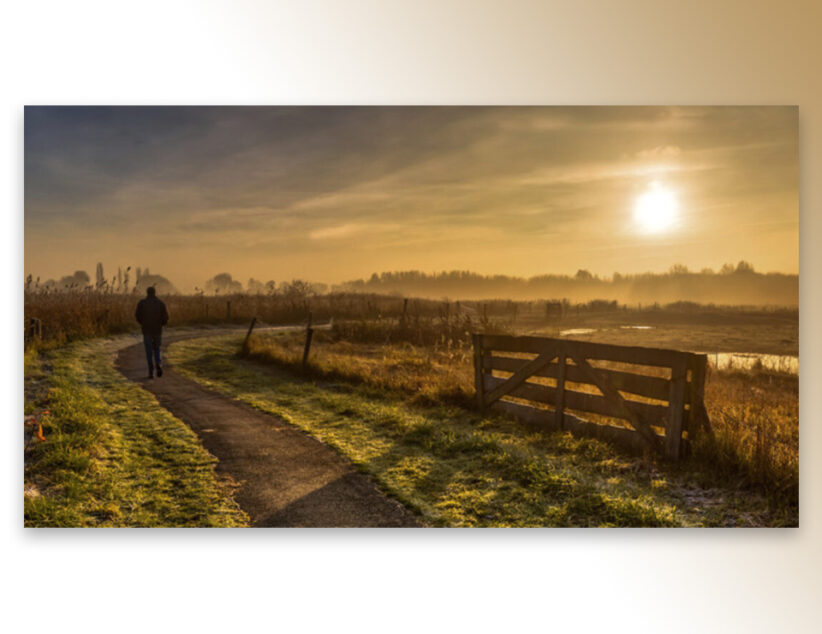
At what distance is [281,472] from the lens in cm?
466

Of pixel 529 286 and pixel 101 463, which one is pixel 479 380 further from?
pixel 101 463

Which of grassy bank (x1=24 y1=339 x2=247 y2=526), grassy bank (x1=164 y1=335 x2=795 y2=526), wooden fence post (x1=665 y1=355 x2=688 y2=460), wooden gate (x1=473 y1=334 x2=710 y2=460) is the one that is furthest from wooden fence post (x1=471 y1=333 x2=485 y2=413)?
grassy bank (x1=24 y1=339 x2=247 y2=526)

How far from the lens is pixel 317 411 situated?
19.0 ft

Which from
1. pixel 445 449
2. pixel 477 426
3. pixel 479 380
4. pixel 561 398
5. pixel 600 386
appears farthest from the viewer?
pixel 479 380

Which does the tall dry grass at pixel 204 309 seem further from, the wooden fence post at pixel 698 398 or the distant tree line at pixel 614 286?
the wooden fence post at pixel 698 398

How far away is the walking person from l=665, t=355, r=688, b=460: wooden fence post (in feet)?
13.6

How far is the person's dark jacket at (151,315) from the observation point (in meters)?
4.96

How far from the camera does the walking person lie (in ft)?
16.3

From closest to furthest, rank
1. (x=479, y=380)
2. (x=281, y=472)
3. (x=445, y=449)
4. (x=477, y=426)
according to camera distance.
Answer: (x=281, y=472) < (x=445, y=449) < (x=477, y=426) < (x=479, y=380)

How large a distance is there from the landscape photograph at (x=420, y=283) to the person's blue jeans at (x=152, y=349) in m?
0.03

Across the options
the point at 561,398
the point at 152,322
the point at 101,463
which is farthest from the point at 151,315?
the point at 561,398

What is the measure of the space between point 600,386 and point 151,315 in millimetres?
3791

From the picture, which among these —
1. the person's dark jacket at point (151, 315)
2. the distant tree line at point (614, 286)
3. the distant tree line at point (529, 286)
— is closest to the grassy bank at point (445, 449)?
the person's dark jacket at point (151, 315)
